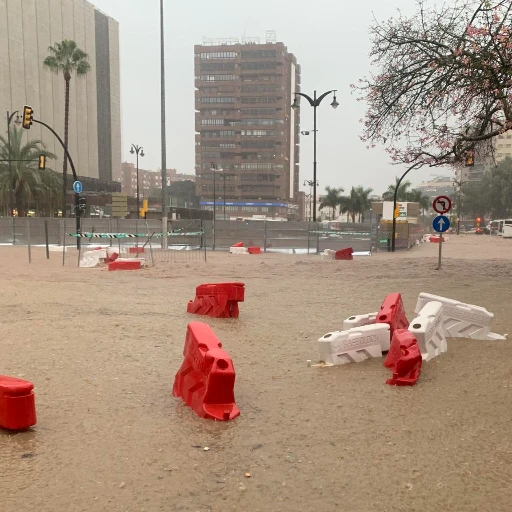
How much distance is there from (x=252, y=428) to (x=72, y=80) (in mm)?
101077

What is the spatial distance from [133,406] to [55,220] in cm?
3471

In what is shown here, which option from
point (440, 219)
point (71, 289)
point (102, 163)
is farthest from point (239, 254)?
point (102, 163)

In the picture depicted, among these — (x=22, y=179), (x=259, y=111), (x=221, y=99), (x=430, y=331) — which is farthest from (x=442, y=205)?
(x=221, y=99)

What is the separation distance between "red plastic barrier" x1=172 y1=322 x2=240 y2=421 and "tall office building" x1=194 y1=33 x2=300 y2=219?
128229 mm

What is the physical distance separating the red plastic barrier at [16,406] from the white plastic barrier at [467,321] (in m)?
5.24

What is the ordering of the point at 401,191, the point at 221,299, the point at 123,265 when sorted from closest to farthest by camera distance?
the point at 221,299 < the point at 123,265 < the point at 401,191

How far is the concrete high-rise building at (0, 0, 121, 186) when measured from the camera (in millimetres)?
81812

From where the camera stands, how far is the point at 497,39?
11508 millimetres

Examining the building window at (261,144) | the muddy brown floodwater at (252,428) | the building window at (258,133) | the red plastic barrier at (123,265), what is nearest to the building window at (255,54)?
the building window at (258,133)

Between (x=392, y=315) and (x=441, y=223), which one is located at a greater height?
(x=441, y=223)

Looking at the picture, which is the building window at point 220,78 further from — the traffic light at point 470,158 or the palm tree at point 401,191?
the traffic light at point 470,158

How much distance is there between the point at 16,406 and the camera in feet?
13.5

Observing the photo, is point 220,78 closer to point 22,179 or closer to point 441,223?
point 22,179

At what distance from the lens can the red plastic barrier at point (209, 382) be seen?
4.49 m
